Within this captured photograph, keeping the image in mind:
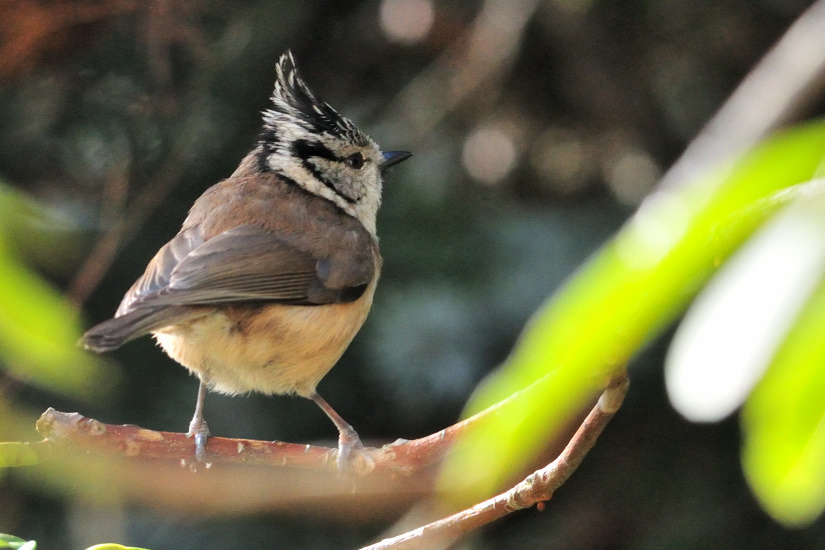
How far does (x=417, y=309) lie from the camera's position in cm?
340

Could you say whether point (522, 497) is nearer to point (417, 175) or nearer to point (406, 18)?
point (417, 175)

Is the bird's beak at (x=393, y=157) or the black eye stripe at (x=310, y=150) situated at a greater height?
the bird's beak at (x=393, y=157)

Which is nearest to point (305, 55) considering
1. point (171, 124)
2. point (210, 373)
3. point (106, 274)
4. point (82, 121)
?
point (171, 124)

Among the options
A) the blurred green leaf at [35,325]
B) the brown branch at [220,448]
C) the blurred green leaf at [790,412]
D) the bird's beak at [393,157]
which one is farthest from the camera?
the bird's beak at [393,157]

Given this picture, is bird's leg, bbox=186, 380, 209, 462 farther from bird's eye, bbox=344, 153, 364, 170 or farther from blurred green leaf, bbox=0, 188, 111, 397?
blurred green leaf, bbox=0, 188, 111, 397

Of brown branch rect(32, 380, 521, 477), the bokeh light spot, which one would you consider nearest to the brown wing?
brown branch rect(32, 380, 521, 477)

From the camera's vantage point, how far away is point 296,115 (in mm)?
3434

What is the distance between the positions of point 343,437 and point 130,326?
87 cm

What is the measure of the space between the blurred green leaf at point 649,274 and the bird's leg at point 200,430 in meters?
2.00

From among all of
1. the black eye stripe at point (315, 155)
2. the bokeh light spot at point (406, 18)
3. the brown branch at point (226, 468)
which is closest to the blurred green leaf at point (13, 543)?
the brown branch at point (226, 468)

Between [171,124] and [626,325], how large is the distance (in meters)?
3.22

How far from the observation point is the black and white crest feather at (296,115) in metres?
3.28

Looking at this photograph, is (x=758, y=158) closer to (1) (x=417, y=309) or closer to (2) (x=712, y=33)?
(1) (x=417, y=309)

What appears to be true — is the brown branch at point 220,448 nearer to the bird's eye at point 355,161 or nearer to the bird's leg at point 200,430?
the bird's leg at point 200,430
